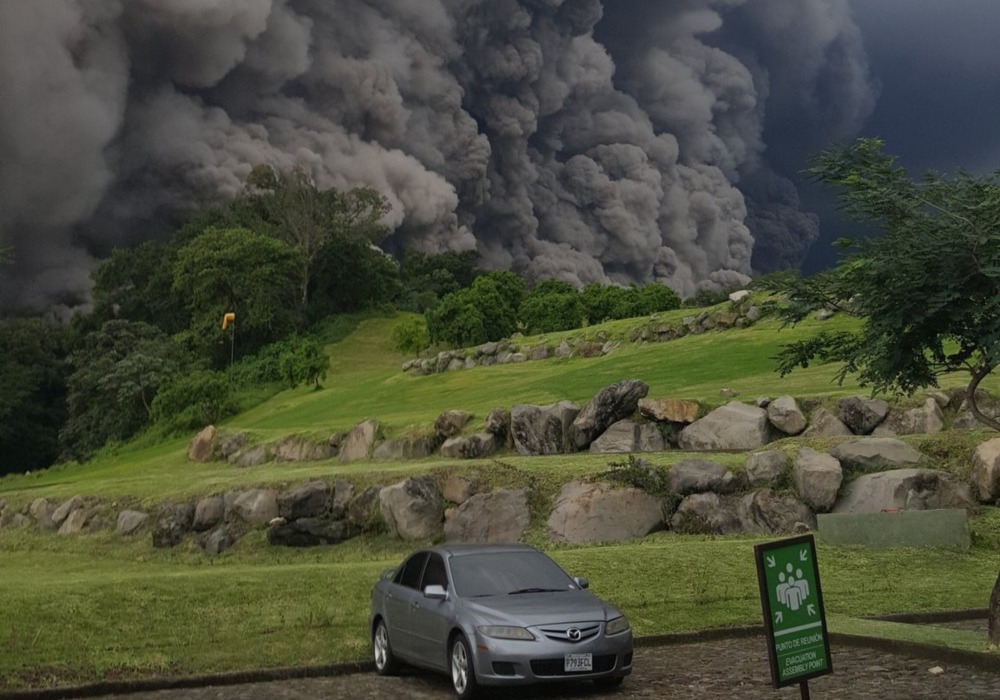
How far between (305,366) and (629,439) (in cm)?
3783

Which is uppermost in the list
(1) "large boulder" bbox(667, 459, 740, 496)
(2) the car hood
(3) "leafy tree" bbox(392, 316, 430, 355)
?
(3) "leafy tree" bbox(392, 316, 430, 355)

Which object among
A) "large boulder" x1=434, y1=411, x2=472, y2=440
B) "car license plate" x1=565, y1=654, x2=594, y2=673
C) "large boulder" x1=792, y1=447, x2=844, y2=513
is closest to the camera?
"car license plate" x1=565, y1=654, x2=594, y2=673

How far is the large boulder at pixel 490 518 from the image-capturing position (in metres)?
23.4

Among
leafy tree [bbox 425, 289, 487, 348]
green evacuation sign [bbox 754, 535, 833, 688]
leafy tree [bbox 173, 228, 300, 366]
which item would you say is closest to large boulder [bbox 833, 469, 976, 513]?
green evacuation sign [bbox 754, 535, 833, 688]

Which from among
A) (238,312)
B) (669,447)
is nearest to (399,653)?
(669,447)

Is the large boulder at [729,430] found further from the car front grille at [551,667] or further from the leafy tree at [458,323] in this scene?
the leafy tree at [458,323]

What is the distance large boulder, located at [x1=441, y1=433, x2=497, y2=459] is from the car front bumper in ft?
60.3

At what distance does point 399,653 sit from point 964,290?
8356mm

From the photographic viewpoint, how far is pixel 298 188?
346 feet

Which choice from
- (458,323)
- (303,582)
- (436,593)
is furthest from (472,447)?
(458,323)

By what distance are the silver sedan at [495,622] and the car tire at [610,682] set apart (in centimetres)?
2

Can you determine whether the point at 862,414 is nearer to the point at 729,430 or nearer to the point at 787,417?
the point at 787,417

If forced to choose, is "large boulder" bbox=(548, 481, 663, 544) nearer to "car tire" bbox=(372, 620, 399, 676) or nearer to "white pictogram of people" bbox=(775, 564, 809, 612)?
"car tire" bbox=(372, 620, 399, 676)

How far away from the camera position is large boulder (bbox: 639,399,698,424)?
28109 millimetres
